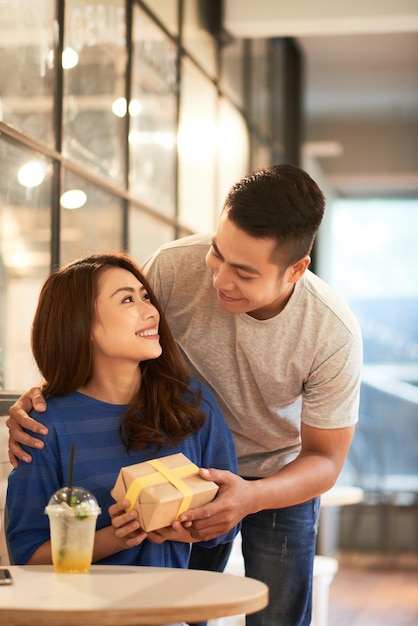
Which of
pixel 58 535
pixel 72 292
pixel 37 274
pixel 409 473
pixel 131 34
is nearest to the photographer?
pixel 58 535

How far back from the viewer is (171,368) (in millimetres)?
1931

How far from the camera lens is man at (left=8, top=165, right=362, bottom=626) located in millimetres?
1868

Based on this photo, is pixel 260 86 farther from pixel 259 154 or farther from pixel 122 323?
pixel 122 323

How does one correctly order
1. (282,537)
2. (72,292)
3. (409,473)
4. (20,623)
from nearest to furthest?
(20,623) → (72,292) → (282,537) → (409,473)

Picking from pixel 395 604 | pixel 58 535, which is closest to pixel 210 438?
pixel 58 535

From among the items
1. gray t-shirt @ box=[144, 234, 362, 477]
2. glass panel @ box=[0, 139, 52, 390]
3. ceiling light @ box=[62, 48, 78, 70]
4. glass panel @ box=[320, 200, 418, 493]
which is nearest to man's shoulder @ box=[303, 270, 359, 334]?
gray t-shirt @ box=[144, 234, 362, 477]

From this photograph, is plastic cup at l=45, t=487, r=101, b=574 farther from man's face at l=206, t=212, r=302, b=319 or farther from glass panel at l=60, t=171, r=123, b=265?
glass panel at l=60, t=171, r=123, b=265

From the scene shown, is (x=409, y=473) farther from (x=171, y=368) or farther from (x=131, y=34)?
(x=171, y=368)

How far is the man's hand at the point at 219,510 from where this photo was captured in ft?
5.21

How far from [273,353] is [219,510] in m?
0.53

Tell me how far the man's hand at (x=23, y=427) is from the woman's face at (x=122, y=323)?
15 cm

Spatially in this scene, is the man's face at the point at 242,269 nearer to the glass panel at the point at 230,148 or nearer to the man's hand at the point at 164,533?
the man's hand at the point at 164,533

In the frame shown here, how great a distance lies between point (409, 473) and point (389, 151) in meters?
2.33

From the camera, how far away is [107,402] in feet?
6.00
